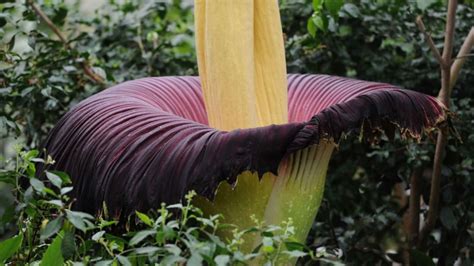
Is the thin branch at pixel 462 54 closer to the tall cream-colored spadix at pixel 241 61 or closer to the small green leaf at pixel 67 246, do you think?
the tall cream-colored spadix at pixel 241 61

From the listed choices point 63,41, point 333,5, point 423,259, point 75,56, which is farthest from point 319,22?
point 63,41

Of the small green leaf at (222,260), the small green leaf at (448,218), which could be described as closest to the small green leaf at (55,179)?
the small green leaf at (222,260)

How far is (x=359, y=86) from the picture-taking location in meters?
1.70

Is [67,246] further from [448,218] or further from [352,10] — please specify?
[352,10]

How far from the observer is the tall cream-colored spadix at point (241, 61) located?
1.55 m

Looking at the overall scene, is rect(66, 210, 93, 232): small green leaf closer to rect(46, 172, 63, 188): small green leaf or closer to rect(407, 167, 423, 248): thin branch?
rect(46, 172, 63, 188): small green leaf

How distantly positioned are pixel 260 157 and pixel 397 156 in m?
0.93

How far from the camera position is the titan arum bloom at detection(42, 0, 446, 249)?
1.29m

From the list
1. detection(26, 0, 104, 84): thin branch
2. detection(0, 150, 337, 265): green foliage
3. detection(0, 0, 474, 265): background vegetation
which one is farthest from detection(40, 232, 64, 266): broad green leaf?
detection(26, 0, 104, 84): thin branch

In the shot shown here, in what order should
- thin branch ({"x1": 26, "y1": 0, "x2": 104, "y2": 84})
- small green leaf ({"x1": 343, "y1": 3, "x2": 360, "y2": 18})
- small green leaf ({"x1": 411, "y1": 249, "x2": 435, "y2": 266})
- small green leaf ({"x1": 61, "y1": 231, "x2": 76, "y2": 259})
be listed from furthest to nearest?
thin branch ({"x1": 26, "y1": 0, "x2": 104, "y2": 84}), small green leaf ({"x1": 343, "y1": 3, "x2": 360, "y2": 18}), small green leaf ({"x1": 411, "y1": 249, "x2": 435, "y2": 266}), small green leaf ({"x1": 61, "y1": 231, "x2": 76, "y2": 259})

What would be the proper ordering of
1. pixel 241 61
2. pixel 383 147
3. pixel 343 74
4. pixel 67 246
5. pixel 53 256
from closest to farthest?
pixel 67 246 → pixel 53 256 → pixel 241 61 → pixel 383 147 → pixel 343 74

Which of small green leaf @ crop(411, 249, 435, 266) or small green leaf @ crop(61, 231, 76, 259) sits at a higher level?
small green leaf @ crop(61, 231, 76, 259)

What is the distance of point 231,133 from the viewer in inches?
51.4

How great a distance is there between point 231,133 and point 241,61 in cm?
28
